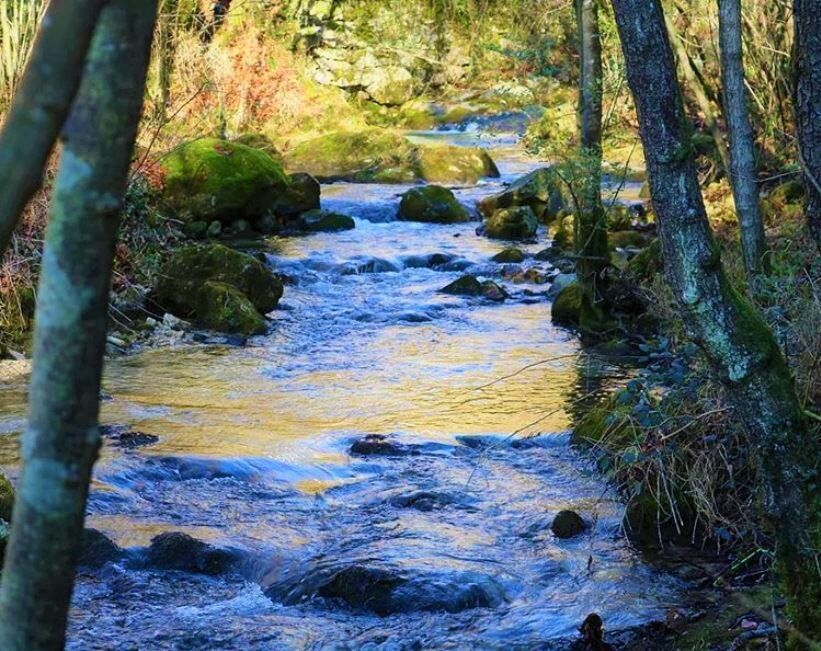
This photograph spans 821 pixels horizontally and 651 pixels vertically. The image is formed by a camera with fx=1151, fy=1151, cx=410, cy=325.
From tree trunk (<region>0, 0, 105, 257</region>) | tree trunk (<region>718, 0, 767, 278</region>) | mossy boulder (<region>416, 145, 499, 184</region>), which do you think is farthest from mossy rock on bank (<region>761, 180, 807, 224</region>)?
tree trunk (<region>0, 0, 105, 257</region>)

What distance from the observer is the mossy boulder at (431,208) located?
18906mm

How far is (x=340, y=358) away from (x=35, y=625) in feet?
31.3

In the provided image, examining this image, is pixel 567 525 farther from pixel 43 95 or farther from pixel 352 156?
pixel 352 156

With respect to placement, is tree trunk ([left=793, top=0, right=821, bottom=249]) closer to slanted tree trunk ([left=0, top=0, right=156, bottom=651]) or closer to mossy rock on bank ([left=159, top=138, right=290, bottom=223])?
slanted tree trunk ([left=0, top=0, right=156, bottom=651])

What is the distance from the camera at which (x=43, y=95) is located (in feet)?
4.09

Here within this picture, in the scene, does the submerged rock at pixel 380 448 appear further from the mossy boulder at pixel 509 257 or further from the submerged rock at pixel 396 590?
the mossy boulder at pixel 509 257

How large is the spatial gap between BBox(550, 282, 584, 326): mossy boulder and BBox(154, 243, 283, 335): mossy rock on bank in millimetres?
3079

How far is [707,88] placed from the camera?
15.6m

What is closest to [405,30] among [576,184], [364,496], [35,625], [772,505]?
[576,184]

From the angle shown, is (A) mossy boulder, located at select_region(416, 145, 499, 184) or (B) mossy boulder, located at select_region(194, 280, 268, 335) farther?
(A) mossy boulder, located at select_region(416, 145, 499, 184)

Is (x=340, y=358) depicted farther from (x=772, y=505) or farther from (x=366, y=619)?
(x=772, y=505)

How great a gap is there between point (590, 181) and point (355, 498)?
5400mm

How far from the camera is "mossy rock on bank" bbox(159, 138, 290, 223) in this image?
55.3 feet

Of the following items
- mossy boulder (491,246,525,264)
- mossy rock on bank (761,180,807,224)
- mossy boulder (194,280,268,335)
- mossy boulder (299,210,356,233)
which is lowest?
mossy boulder (194,280,268,335)
